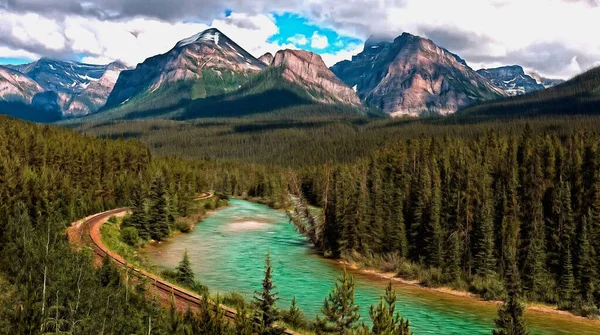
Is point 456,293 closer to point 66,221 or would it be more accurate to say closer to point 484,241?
point 484,241

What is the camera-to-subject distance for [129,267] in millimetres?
41156

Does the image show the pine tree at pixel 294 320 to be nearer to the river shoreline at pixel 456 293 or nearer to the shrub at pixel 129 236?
the river shoreline at pixel 456 293

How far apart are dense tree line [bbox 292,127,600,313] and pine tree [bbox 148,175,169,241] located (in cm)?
2564

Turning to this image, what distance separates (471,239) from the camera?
199 ft

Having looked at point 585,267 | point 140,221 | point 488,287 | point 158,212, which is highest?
point 158,212

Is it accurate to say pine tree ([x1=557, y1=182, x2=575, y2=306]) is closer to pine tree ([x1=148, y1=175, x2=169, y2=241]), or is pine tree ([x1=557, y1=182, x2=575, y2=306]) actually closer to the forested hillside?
the forested hillside

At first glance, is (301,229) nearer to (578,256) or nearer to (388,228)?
(388,228)

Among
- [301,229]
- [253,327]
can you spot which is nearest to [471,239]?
[301,229]

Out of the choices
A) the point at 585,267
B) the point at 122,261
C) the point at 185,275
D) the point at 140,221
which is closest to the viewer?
the point at 185,275

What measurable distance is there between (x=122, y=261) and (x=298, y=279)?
19097 mm

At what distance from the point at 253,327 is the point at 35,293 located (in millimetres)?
11848

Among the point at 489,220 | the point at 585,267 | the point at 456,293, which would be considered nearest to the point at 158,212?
the point at 456,293

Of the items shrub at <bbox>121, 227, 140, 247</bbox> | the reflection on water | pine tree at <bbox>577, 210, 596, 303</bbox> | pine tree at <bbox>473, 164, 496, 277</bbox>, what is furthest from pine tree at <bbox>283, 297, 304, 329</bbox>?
shrub at <bbox>121, 227, 140, 247</bbox>

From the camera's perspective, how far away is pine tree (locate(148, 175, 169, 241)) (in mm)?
82000
